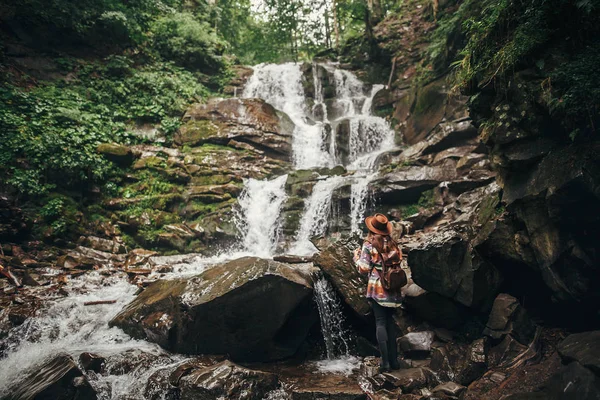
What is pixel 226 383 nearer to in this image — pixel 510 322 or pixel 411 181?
pixel 510 322

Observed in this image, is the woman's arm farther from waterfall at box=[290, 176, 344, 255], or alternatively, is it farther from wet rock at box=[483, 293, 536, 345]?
waterfall at box=[290, 176, 344, 255]

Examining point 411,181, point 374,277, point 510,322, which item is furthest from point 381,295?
point 411,181

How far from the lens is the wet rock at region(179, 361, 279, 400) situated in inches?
175

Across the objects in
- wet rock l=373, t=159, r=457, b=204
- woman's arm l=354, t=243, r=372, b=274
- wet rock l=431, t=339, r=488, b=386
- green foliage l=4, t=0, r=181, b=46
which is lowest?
wet rock l=431, t=339, r=488, b=386

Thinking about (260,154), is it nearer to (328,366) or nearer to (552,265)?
(328,366)

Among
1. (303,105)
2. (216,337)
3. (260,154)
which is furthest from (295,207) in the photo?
(303,105)

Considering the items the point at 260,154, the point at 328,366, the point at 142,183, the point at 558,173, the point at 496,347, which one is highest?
the point at 260,154

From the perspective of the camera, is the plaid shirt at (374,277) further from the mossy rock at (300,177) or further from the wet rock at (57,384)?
the mossy rock at (300,177)

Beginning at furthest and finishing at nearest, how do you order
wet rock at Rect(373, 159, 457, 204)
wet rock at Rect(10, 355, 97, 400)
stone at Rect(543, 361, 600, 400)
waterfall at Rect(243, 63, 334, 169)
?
waterfall at Rect(243, 63, 334, 169) < wet rock at Rect(373, 159, 457, 204) < wet rock at Rect(10, 355, 97, 400) < stone at Rect(543, 361, 600, 400)

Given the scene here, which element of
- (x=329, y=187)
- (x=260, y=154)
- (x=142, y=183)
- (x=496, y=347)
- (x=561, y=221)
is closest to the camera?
(x=561, y=221)

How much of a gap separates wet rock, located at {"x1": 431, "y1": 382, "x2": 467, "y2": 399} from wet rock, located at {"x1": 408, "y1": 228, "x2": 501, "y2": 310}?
1246 mm

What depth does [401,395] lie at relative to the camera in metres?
4.43

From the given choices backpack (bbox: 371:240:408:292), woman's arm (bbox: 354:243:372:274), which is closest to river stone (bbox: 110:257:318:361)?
woman's arm (bbox: 354:243:372:274)

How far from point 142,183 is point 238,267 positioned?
27.2 feet
